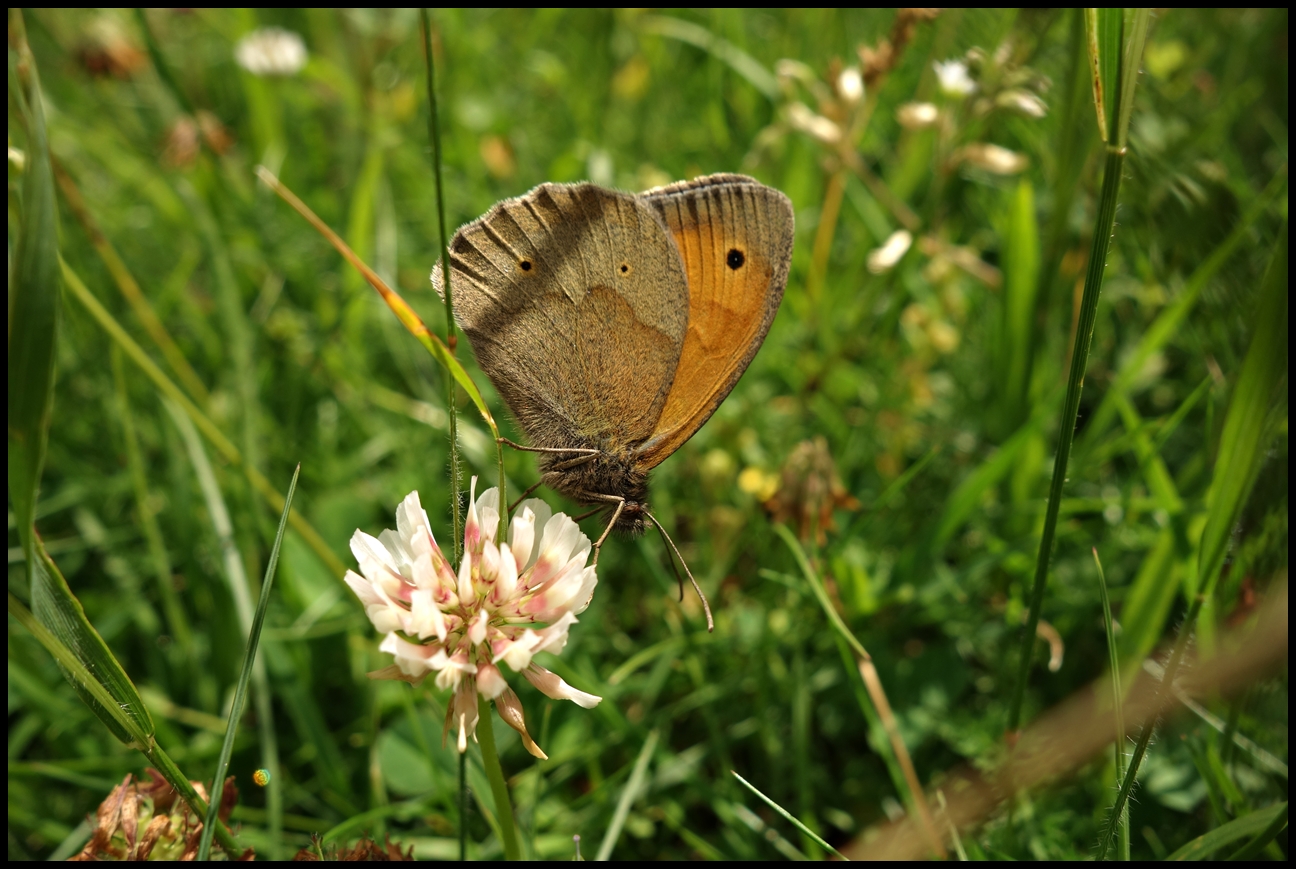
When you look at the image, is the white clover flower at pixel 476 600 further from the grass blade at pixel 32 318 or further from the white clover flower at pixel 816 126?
the white clover flower at pixel 816 126

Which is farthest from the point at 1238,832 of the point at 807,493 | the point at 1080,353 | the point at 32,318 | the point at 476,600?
the point at 32,318

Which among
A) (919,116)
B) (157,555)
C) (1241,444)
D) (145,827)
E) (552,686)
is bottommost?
(157,555)

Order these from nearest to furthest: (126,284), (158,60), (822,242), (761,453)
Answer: (126,284) < (761,453) < (158,60) < (822,242)

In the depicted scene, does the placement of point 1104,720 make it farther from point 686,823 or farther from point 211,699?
point 211,699

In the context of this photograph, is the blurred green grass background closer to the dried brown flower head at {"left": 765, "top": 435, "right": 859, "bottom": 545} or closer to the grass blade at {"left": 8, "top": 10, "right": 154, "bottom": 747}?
the dried brown flower head at {"left": 765, "top": 435, "right": 859, "bottom": 545}

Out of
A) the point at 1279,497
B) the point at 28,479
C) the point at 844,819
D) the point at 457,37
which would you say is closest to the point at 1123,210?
the point at 1279,497

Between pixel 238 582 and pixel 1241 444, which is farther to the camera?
pixel 238 582

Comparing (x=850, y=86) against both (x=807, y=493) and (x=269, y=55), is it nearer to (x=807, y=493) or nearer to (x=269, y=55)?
(x=807, y=493)
